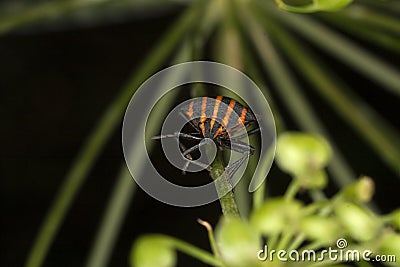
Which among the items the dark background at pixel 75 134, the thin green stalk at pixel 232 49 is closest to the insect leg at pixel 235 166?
the thin green stalk at pixel 232 49

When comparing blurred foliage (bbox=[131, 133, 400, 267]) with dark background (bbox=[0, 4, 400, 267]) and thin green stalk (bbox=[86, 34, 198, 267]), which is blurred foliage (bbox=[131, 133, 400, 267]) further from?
dark background (bbox=[0, 4, 400, 267])

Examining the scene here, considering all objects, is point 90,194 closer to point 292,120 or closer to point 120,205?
point 292,120

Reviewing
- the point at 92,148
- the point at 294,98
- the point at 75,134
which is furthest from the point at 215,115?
the point at 75,134

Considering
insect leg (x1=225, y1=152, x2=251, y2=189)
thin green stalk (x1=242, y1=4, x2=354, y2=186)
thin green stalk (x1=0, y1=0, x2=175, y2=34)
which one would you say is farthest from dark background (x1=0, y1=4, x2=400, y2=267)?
insect leg (x1=225, y1=152, x2=251, y2=189)

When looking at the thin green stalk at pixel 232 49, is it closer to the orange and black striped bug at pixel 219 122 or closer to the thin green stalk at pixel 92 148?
the thin green stalk at pixel 92 148

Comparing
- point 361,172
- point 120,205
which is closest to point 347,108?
point 120,205

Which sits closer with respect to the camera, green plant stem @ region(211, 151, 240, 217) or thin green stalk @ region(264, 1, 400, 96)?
green plant stem @ region(211, 151, 240, 217)

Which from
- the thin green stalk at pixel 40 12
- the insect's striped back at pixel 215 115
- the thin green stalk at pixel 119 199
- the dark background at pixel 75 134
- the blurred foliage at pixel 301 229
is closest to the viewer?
the blurred foliage at pixel 301 229
